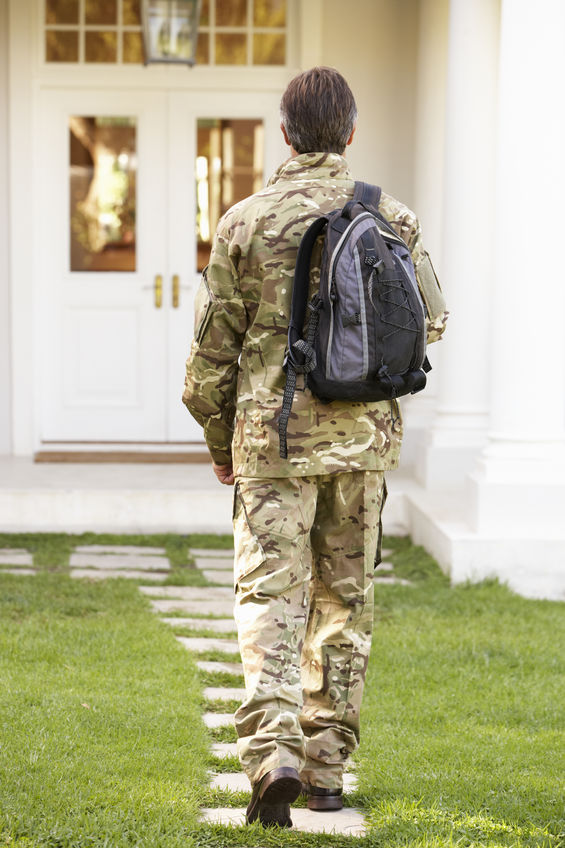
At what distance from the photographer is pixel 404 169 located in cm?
843

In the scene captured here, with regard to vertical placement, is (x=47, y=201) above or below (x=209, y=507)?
above

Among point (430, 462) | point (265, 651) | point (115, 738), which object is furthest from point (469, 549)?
point (265, 651)

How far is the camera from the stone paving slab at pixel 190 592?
216 inches

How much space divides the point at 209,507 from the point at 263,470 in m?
4.18

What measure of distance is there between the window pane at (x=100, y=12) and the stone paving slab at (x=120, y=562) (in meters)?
4.05

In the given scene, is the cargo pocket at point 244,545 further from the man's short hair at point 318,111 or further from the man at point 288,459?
the man's short hair at point 318,111

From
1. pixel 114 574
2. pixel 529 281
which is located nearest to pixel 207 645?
pixel 114 574

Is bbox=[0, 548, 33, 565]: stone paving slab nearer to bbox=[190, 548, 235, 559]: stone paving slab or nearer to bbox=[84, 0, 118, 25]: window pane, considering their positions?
bbox=[190, 548, 235, 559]: stone paving slab

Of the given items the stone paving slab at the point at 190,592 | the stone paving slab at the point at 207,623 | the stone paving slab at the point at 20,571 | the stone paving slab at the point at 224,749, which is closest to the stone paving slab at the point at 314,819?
the stone paving slab at the point at 224,749

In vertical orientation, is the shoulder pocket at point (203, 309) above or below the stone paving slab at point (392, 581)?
above

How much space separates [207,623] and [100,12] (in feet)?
16.6

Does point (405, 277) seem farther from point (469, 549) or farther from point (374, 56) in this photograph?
point (374, 56)

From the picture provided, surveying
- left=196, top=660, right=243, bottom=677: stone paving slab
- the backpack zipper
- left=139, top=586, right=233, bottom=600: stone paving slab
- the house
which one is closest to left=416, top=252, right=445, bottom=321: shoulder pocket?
the backpack zipper

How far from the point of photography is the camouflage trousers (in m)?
2.77
